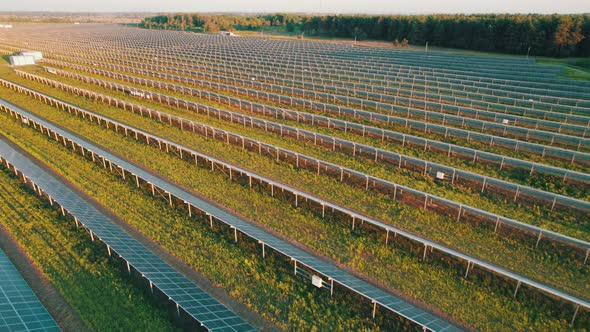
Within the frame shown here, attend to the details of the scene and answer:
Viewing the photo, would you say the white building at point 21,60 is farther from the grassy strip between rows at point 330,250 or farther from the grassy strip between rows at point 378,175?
the grassy strip between rows at point 330,250

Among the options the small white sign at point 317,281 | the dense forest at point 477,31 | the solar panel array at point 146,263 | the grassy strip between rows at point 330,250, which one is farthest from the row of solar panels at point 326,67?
the solar panel array at point 146,263

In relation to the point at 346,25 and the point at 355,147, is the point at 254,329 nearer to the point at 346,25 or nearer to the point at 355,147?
the point at 355,147

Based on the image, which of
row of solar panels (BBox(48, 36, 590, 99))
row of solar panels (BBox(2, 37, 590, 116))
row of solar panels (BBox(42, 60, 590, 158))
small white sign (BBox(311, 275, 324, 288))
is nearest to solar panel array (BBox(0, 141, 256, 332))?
small white sign (BBox(311, 275, 324, 288))

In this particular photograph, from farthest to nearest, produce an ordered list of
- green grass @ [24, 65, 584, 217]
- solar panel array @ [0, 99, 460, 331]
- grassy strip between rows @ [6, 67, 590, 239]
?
green grass @ [24, 65, 584, 217], grassy strip between rows @ [6, 67, 590, 239], solar panel array @ [0, 99, 460, 331]

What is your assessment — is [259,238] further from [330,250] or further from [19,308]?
[19,308]

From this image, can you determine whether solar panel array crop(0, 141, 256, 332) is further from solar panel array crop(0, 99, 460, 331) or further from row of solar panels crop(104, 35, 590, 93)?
row of solar panels crop(104, 35, 590, 93)

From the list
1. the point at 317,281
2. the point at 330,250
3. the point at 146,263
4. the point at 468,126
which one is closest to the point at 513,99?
the point at 468,126

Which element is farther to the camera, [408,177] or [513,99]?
[513,99]

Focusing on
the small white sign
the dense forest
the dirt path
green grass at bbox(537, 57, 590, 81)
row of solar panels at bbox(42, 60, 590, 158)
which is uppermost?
the dense forest
